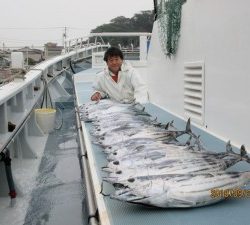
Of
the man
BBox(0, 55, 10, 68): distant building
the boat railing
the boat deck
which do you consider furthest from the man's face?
the boat railing

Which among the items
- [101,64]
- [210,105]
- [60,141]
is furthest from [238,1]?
[101,64]

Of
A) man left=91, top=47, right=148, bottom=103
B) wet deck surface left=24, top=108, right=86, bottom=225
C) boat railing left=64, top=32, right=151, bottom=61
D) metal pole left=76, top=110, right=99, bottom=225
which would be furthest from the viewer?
boat railing left=64, top=32, right=151, bottom=61

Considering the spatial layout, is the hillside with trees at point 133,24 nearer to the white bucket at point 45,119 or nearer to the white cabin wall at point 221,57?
the white bucket at point 45,119

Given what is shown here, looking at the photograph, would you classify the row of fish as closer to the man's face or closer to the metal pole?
the metal pole

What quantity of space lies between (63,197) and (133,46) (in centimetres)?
1179

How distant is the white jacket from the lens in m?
5.53

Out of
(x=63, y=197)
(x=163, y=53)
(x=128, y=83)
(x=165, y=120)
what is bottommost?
(x=63, y=197)

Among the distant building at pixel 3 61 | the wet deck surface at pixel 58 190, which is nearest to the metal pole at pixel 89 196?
the wet deck surface at pixel 58 190

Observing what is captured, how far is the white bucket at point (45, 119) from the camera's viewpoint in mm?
6246

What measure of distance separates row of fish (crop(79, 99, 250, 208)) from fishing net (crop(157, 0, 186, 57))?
2120 mm

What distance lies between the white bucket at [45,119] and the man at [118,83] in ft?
3.20

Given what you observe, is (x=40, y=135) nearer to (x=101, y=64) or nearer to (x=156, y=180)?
(x=156, y=180)

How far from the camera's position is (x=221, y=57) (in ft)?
13.0

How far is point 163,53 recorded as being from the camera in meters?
6.25
